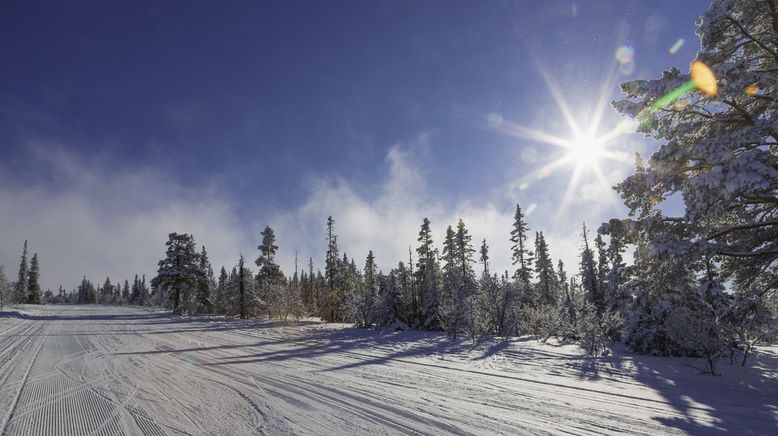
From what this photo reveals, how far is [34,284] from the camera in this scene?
244 feet

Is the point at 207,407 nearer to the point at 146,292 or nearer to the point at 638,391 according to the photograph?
the point at 638,391

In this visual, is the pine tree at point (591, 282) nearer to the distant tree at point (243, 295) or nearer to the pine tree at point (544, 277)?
the pine tree at point (544, 277)

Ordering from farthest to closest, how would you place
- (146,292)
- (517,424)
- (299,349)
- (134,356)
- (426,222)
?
(146,292), (426,222), (299,349), (134,356), (517,424)

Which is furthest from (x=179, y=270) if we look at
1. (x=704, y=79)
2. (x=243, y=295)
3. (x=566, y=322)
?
(x=704, y=79)

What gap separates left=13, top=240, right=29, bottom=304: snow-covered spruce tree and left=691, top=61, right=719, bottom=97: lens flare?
100415mm

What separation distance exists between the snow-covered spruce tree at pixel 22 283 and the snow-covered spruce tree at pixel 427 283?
81.2 metres

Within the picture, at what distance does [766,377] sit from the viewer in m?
8.94

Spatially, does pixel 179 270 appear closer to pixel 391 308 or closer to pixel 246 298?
pixel 246 298

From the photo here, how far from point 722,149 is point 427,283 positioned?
89.0ft

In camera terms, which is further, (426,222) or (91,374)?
(426,222)

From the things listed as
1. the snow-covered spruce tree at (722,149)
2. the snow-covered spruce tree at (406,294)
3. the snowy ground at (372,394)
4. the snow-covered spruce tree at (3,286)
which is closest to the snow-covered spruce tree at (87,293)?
the snow-covered spruce tree at (3,286)

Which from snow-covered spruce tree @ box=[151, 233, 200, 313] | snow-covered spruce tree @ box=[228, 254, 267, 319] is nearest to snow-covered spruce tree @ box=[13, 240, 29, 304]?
snow-covered spruce tree @ box=[151, 233, 200, 313]

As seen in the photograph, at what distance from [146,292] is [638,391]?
440ft

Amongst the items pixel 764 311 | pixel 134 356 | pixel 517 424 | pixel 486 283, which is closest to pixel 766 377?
pixel 764 311
